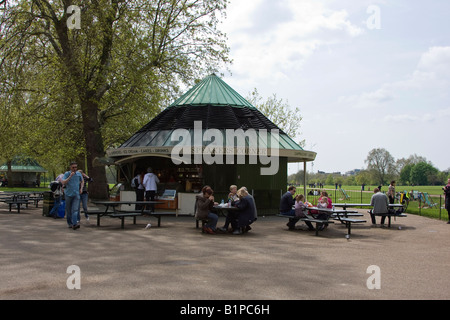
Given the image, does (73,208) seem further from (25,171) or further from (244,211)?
(25,171)

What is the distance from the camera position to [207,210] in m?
12.3

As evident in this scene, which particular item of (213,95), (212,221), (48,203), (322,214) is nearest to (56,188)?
(48,203)

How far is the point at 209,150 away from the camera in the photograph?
17062 millimetres

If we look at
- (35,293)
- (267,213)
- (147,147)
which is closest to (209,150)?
(147,147)

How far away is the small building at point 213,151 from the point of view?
17453mm

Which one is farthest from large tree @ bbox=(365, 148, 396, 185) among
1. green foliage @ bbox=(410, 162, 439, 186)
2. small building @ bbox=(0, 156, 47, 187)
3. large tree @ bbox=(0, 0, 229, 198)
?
large tree @ bbox=(0, 0, 229, 198)

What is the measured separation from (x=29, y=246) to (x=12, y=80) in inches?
491

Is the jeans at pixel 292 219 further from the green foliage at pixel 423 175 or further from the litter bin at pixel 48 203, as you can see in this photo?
the green foliage at pixel 423 175

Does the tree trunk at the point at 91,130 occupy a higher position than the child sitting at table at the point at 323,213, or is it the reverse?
the tree trunk at the point at 91,130

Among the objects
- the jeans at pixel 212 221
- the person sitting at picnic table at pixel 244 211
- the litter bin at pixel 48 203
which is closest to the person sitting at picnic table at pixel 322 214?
the person sitting at picnic table at pixel 244 211

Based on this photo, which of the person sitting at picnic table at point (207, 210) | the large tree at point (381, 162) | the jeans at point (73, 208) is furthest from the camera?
the large tree at point (381, 162)

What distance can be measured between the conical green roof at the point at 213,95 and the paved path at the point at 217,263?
895 cm

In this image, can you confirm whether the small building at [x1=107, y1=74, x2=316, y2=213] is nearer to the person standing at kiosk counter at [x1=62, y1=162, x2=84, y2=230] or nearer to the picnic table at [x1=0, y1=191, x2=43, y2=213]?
the picnic table at [x1=0, y1=191, x2=43, y2=213]
